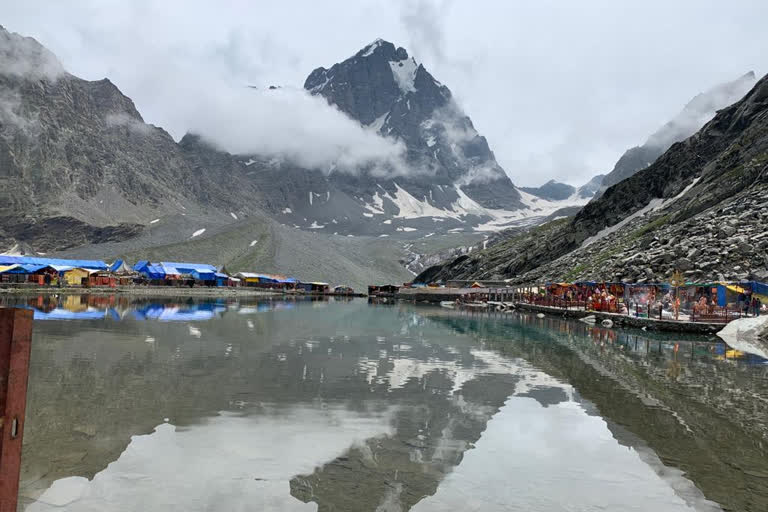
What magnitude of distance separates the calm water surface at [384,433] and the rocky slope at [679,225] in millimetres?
42365

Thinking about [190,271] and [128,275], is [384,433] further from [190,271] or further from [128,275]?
[190,271]

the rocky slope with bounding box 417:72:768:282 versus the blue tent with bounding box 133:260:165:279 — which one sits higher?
the rocky slope with bounding box 417:72:768:282

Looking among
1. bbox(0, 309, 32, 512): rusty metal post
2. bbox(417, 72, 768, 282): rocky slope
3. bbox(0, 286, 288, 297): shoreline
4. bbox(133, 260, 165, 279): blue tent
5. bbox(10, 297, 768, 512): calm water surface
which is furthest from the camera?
bbox(133, 260, 165, 279): blue tent

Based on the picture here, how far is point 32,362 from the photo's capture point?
19.4 meters

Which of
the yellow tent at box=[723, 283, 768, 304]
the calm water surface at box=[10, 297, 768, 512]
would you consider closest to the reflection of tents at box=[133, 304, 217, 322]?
the calm water surface at box=[10, 297, 768, 512]

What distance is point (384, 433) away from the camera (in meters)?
12.0

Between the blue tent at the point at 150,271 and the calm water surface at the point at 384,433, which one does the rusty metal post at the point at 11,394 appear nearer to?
the calm water surface at the point at 384,433

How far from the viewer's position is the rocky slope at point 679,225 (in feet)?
198

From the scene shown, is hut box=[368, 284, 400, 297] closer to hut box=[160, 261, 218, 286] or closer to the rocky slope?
the rocky slope

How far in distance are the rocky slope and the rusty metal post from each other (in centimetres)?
5871

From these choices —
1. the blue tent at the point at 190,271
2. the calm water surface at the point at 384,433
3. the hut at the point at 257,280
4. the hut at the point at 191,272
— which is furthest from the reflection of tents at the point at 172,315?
the hut at the point at 257,280

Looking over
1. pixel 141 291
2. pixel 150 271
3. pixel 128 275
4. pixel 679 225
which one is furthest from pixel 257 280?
pixel 679 225

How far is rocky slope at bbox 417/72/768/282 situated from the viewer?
198 ft

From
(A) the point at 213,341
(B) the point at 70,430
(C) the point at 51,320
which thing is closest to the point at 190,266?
(C) the point at 51,320
